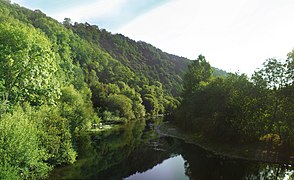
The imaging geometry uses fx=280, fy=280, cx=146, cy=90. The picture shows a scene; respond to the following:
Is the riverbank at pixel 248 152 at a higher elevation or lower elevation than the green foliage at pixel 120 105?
lower

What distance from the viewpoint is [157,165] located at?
4103cm

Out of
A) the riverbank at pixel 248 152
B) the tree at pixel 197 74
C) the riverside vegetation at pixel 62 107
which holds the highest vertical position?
the tree at pixel 197 74

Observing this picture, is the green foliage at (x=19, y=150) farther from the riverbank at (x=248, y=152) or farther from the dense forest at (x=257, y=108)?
the dense forest at (x=257, y=108)

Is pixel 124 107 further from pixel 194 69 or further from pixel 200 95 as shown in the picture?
pixel 200 95

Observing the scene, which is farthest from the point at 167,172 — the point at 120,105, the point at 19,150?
the point at 120,105

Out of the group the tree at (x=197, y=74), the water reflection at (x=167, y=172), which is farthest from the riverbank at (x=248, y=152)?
the tree at (x=197, y=74)

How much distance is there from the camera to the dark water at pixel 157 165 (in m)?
33.8

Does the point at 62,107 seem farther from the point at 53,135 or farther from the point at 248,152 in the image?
the point at 248,152

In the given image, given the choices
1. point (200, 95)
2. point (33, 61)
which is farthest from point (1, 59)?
point (200, 95)

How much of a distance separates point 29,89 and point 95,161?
13.3m

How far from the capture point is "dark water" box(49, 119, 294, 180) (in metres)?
33.8

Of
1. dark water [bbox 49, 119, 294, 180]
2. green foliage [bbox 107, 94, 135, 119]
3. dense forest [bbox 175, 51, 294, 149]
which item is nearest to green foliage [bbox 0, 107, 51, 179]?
dark water [bbox 49, 119, 294, 180]

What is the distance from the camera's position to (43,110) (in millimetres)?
33656

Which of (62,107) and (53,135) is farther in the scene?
(62,107)
